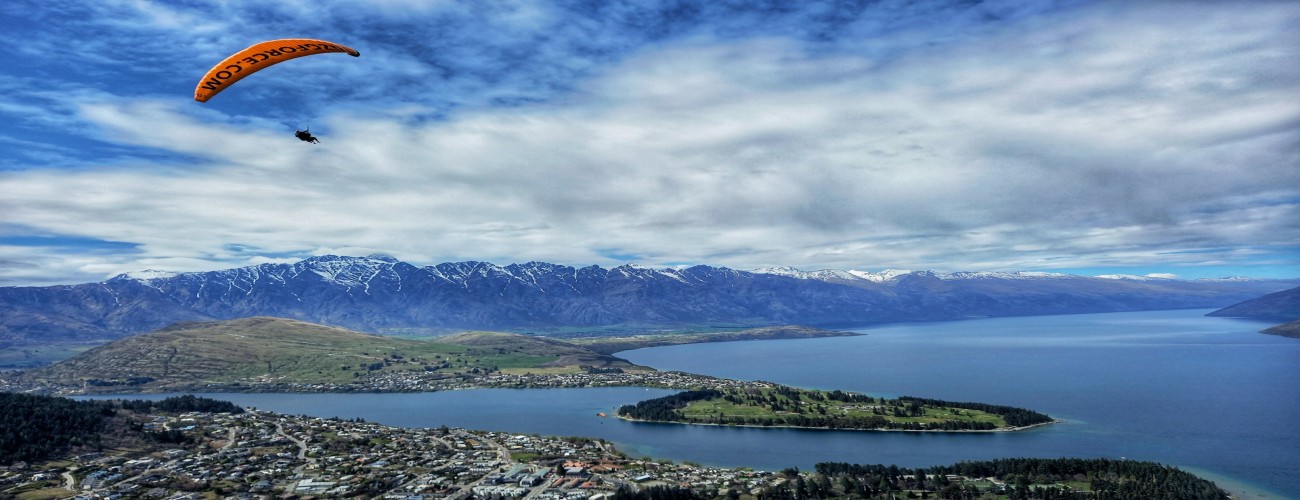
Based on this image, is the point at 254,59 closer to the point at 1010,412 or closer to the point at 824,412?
the point at 824,412

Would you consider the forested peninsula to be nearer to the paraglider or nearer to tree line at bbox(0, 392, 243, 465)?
tree line at bbox(0, 392, 243, 465)

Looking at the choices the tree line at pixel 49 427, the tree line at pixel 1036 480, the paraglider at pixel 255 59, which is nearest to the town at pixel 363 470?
the tree line at pixel 49 427

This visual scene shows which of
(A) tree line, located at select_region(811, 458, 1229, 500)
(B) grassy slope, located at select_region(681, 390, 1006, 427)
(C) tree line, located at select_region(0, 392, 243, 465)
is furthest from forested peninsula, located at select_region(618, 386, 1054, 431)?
(C) tree line, located at select_region(0, 392, 243, 465)

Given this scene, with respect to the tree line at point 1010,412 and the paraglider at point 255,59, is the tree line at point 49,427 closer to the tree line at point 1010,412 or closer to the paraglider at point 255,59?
the paraglider at point 255,59

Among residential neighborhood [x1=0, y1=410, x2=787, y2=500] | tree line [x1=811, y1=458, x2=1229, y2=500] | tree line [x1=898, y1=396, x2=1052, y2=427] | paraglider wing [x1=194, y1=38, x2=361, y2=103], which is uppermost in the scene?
paraglider wing [x1=194, y1=38, x2=361, y2=103]

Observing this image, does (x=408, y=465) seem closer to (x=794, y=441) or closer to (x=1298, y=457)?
(x=794, y=441)

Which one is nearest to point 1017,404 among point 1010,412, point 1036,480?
point 1010,412

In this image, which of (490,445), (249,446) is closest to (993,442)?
(490,445)
